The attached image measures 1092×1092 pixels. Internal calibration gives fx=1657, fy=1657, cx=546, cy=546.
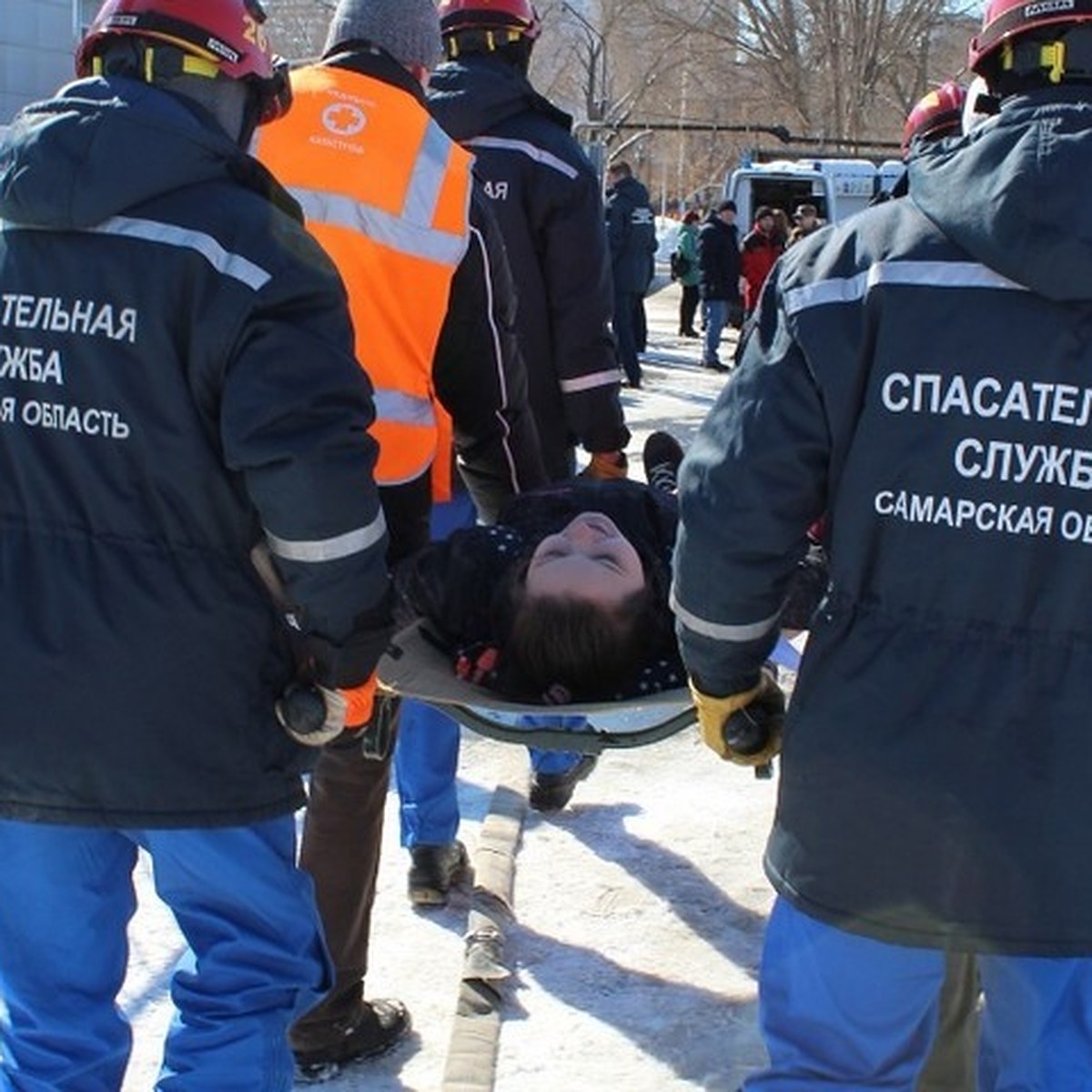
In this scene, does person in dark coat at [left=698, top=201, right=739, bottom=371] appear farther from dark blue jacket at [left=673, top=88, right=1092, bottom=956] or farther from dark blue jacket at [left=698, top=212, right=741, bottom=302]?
dark blue jacket at [left=673, top=88, right=1092, bottom=956]

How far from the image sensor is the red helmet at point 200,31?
2.53 m

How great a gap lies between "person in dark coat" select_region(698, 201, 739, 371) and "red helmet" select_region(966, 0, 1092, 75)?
14.1m

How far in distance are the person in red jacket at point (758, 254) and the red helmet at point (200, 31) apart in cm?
1463

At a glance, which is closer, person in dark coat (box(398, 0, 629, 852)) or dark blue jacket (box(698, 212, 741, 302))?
person in dark coat (box(398, 0, 629, 852))

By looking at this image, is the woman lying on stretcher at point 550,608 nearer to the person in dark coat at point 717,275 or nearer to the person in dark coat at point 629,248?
the person in dark coat at point 629,248

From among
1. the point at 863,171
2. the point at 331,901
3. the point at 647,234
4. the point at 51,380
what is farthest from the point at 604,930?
the point at 863,171

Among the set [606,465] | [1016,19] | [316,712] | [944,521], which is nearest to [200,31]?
[316,712]

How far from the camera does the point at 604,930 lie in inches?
154

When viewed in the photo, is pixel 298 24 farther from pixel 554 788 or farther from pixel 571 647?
pixel 571 647

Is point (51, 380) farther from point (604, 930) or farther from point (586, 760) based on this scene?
point (586, 760)

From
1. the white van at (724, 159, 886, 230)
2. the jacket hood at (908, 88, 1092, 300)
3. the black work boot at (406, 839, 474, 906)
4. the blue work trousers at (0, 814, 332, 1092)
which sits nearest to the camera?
the jacket hood at (908, 88, 1092, 300)

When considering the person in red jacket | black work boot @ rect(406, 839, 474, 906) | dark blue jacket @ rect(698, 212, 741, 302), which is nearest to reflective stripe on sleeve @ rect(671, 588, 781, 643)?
black work boot @ rect(406, 839, 474, 906)

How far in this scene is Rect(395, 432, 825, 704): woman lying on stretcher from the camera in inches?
135

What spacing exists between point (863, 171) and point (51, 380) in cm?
2219
